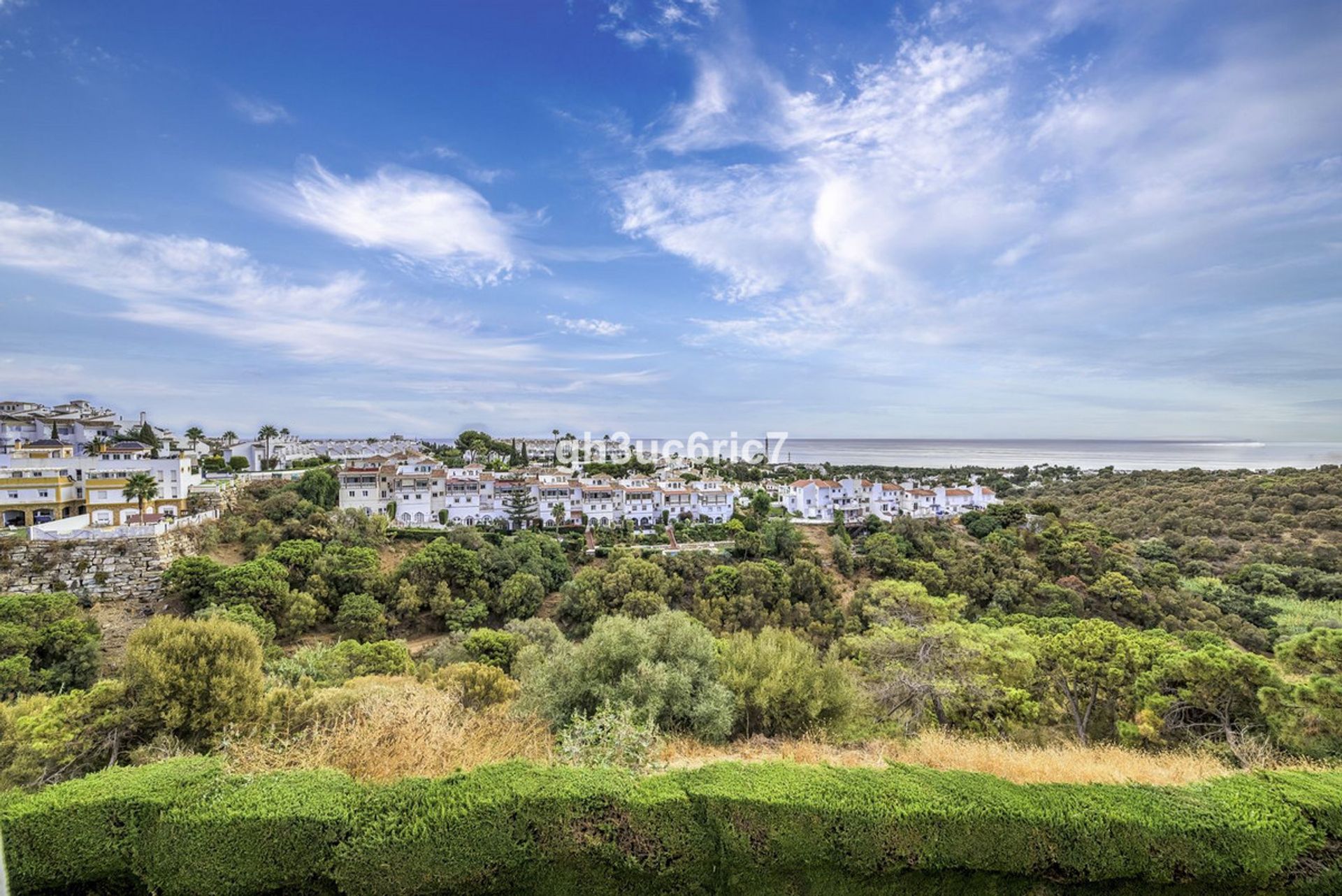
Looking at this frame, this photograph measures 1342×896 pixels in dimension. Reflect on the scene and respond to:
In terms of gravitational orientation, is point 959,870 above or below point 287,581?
above

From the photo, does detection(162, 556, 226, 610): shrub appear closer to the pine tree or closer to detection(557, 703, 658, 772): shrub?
the pine tree

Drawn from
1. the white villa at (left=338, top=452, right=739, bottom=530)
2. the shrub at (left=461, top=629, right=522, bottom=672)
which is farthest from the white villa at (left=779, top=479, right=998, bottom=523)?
the shrub at (left=461, top=629, right=522, bottom=672)

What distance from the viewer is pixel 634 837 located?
12.3ft

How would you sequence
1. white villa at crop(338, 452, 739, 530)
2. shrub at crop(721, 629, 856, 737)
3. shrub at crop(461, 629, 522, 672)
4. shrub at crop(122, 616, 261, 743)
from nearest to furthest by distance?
shrub at crop(122, 616, 261, 743)
shrub at crop(721, 629, 856, 737)
shrub at crop(461, 629, 522, 672)
white villa at crop(338, 452, 739, 530)

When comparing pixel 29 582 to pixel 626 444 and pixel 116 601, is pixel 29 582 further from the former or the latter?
pixel 626 444

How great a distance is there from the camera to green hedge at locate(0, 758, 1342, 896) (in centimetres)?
355

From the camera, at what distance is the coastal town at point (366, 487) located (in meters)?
23.9

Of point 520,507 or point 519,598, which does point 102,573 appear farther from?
point 520,507

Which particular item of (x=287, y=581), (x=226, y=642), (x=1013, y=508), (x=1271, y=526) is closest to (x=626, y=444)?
(x=1013, y=508)

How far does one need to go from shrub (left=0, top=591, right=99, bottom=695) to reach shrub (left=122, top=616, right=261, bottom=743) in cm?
1280

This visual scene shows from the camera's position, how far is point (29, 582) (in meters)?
19.6

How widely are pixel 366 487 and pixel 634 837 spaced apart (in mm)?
37037

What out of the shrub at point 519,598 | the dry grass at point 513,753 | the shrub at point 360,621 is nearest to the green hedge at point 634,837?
the dry grass at point 513,753

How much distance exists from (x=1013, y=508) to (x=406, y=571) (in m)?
39.3
